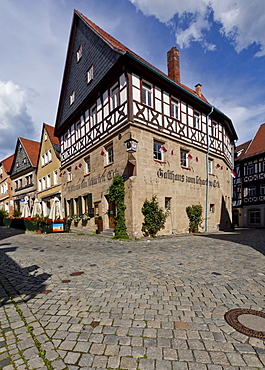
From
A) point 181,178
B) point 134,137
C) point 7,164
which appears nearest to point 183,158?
point 181,178

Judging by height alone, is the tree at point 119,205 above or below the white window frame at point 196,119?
below

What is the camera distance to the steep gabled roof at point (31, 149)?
2882 centimetres

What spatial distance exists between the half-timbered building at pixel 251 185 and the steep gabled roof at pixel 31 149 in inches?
1070

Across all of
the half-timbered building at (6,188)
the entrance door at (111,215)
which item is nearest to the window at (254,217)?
the entrance door at (111,215)

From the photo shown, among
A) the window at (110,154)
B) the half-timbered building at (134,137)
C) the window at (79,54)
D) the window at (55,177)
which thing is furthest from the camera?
the window at (55,177)

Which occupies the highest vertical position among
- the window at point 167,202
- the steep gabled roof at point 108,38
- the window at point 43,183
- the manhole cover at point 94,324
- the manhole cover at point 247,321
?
the steep gabled roof at point 108,38

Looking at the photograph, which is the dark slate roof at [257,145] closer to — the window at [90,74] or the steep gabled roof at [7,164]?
the window at [90,74]

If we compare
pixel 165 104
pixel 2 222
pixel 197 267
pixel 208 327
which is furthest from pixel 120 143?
pixel 2 222

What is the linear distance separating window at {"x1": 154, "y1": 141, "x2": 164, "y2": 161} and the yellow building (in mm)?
12031

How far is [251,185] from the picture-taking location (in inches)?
1125

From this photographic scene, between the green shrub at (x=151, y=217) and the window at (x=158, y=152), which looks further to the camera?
the window at (x=158, y=152)

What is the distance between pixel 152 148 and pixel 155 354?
1081 centimetres

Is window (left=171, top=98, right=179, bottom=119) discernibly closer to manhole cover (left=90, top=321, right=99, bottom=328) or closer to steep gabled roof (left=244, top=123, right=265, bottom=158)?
manhole cover (left=90, top=321, right=99, bottom=328)

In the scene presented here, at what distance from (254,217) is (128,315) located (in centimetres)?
3003
